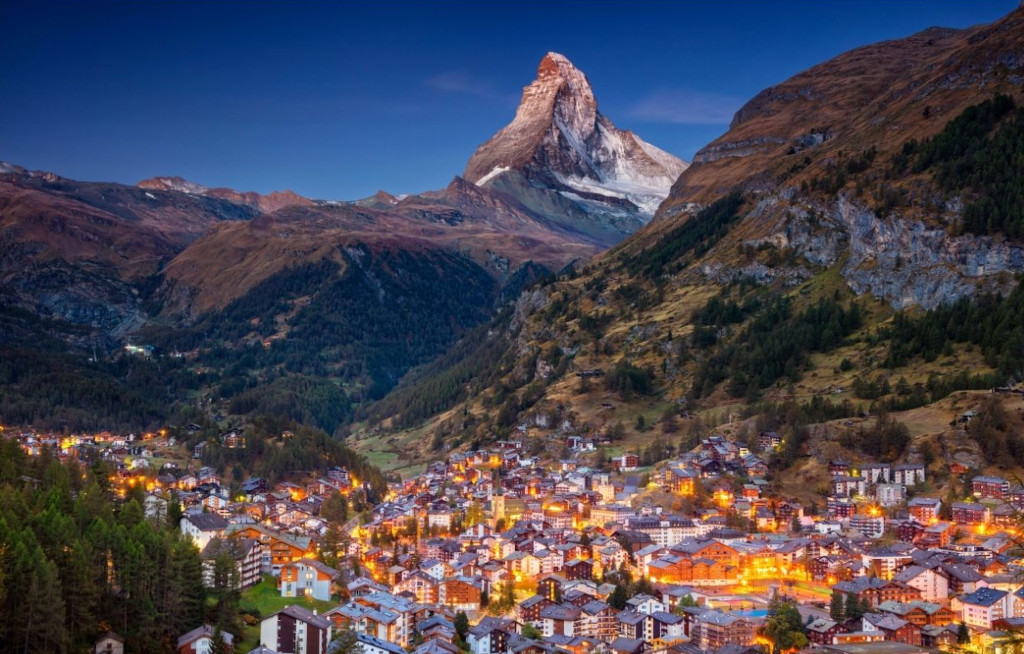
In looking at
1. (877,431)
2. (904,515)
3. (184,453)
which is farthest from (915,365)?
(184,453)

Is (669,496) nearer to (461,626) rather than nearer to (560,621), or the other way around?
(560,621)

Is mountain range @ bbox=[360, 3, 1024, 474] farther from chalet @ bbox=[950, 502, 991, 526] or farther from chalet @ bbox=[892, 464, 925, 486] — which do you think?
chalet @ bbox=[950, 502, 991, 526]

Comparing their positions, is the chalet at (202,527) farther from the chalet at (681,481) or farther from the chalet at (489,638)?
the chalet at (681,481)

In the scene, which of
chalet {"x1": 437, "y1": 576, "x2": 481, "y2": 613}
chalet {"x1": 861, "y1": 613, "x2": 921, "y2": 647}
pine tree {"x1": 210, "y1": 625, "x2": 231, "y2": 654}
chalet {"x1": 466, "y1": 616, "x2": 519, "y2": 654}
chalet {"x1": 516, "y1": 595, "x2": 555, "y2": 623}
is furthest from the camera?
chalet {"x1": 437, "y1": 576, "x2": 481, "y2": 613}

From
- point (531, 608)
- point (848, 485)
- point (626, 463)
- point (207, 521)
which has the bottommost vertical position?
point (531, 608)

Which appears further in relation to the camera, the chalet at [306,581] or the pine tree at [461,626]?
the chalet at [306,581]

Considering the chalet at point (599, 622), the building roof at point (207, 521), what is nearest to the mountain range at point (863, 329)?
the chalet at point (599, 622)

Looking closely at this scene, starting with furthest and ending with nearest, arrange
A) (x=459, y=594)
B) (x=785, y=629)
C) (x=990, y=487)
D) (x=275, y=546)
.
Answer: (x=990, y=487) → (x=275, y=546) → (x=459, y=594) → (x=785, y=629)

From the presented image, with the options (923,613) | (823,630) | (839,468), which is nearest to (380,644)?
(823,630)

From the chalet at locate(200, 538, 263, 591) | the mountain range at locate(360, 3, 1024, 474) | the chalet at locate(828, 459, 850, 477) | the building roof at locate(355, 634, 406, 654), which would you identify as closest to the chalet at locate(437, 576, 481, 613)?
the chalet at locate(200, 538, 263, 591)

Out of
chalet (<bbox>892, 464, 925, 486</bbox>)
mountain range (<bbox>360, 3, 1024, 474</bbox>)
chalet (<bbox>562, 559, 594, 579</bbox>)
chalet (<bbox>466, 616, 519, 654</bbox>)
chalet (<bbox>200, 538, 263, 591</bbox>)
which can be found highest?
mountain range (<bbox>360, 3, 1024, 474</bbox>)

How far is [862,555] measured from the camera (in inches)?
3905

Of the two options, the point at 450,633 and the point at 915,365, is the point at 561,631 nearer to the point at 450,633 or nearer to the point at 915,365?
the point at 450,633

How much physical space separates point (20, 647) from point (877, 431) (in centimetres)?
9593
